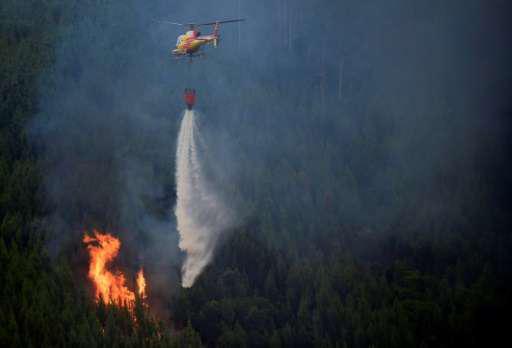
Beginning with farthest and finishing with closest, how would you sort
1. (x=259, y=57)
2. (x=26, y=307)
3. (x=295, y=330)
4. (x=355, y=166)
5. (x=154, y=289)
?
(x=259, y=57) < (x=355, y=166) < (x=154, y=289) < (x=295, y=330) < (x=26, y=307)

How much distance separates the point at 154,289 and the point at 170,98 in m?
33.4

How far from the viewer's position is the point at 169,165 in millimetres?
84625

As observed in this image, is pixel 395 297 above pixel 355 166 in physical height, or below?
below

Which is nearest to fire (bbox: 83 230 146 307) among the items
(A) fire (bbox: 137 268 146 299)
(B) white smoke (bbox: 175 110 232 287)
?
(A) fire (bbox: 137 268 146 299)

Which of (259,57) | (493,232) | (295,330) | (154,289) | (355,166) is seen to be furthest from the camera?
(259,57)

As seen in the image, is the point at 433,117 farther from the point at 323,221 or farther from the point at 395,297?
the point at 395,297

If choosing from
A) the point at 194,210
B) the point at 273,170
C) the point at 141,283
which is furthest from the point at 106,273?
the point at 273,170

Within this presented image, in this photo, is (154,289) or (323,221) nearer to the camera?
(154,289)

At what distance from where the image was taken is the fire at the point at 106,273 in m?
70.3

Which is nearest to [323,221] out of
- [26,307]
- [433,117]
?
[433,117]

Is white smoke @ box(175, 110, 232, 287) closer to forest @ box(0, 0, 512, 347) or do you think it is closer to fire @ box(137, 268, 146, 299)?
forest @ box(0, 0, 512, 347)

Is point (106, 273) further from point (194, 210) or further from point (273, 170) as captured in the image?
point (273, 170)

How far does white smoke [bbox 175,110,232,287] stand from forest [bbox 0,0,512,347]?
1310 mm

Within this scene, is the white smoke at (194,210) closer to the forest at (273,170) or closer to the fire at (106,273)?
the forest at (273,170)
